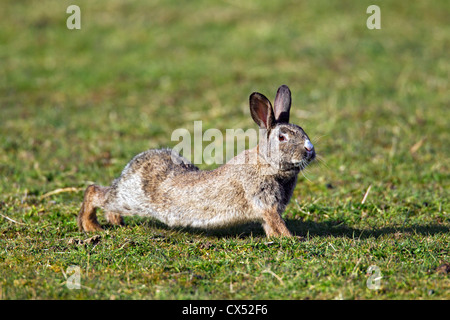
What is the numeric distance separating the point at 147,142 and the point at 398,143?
13.9ft

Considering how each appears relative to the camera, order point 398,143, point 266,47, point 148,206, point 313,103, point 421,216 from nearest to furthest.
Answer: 1. point 148,206
2. point 421,216
3. point 398,143
4. point 313,103
5. point 266,47

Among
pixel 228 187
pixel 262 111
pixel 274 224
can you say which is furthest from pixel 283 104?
pixel 274 224

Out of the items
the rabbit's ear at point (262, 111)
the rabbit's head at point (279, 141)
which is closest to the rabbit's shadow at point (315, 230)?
the rabbit's head at point (279, 141)

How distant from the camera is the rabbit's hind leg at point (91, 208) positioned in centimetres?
684

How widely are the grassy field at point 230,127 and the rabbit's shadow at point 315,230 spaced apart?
4 centimetres

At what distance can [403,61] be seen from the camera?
14289mm

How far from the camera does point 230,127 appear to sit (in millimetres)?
11125

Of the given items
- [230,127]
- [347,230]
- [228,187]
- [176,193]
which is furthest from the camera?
[230,127]

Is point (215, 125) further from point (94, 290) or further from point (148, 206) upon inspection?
point (94, 290)

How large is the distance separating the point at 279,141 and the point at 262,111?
1.25ft

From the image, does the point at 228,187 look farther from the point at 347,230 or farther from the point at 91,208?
the point at 91,208

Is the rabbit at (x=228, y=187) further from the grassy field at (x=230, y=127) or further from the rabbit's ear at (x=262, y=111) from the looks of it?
the grassy field at (x=230, y=127)
